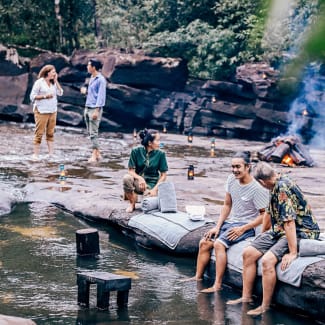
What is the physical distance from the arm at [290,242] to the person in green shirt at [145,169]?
2.86m

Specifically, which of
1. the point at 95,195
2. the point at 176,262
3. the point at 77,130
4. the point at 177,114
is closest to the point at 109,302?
the point at 176,262

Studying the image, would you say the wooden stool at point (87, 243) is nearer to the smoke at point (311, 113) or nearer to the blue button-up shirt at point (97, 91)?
the blue button-up shirt at point (97, 91)

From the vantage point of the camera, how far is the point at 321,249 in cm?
495

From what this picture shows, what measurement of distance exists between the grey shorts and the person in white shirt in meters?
7.91

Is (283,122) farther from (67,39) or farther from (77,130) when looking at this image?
(67,39)

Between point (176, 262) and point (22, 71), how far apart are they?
54.4 ft

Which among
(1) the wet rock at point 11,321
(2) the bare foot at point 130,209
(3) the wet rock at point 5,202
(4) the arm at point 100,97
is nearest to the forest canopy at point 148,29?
(4) the arm at point 100,97

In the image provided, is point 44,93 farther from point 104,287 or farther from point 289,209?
point 289,209

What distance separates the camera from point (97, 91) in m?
12.5

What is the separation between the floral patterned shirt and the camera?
16.2 ft

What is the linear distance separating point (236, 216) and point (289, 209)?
107 centimetres

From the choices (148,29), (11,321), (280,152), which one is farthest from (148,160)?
(148,29)

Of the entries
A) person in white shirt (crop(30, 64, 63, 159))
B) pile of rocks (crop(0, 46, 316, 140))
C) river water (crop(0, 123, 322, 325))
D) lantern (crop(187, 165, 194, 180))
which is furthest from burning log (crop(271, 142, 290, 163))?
pile of rocks (crop(0, 46, 316, 140))

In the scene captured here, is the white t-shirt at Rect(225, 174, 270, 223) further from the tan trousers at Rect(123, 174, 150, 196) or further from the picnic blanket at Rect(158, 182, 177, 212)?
the tan trousers at Rect(123, 174, 150, 196)
